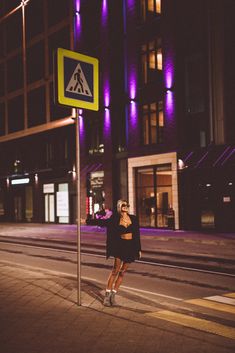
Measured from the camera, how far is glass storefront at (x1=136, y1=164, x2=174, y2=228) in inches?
1075

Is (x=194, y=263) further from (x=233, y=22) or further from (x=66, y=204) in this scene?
(x=66, y=204)

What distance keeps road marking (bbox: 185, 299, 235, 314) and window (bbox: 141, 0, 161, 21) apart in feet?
76.6

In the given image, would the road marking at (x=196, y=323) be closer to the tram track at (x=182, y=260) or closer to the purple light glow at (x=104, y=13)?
the tram track at (x=182, y=260)

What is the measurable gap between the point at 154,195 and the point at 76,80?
21066 mm

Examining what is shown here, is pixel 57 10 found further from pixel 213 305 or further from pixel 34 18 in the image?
pixel 213 305

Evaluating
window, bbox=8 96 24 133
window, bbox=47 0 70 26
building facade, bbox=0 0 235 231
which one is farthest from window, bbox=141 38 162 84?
window, bbox=8 96 24 133

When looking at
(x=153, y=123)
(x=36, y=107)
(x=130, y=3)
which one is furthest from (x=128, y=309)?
(x=36, y=107)

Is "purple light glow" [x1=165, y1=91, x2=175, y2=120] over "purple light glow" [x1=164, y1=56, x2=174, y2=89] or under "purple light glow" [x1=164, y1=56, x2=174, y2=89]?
under

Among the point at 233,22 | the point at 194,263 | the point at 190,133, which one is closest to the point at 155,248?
Result: the point at 194,263

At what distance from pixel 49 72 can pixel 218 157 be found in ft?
64.9

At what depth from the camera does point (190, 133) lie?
2655 centimetres

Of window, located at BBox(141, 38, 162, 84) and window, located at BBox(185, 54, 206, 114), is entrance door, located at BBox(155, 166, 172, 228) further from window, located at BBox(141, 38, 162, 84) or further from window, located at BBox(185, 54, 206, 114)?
window, located at BBox(141, 38, 162, 84)

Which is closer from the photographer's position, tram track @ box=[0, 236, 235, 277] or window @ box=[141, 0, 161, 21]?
tram track @ box=[0, 236, 235, 277]

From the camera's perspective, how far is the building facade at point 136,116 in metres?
24.7
